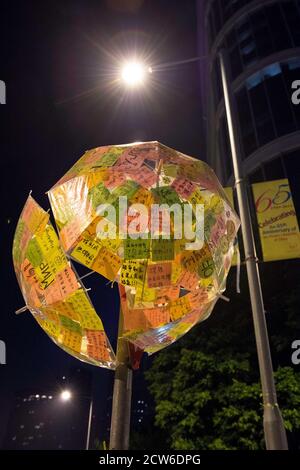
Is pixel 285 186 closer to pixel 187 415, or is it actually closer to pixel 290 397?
pixel 290 397

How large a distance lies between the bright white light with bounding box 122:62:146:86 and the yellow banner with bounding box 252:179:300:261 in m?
4.62

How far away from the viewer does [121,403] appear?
3.24 metres

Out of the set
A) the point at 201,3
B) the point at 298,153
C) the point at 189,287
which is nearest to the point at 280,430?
the point at 189,287

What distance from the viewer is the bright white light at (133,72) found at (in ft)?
28.3

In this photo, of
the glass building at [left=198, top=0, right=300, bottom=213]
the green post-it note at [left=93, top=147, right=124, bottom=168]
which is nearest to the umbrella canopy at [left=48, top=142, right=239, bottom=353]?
the green post-it note at [left=93, top=147, right=124, bottom=168]

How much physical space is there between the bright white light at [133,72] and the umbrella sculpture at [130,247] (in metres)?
5.19

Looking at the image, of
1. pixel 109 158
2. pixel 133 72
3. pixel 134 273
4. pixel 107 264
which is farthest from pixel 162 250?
pixel 133 72

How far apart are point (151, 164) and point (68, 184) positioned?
962 mm

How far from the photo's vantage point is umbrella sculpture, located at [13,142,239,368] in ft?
11.9

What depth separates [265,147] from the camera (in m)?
24.5

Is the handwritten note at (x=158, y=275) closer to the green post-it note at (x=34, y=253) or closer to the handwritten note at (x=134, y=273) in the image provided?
the handwritten note at (x=134, y=273)

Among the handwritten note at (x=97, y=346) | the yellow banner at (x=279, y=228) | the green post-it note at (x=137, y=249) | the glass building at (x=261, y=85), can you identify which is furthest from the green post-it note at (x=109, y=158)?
the glass building at (x=261, y=85)
